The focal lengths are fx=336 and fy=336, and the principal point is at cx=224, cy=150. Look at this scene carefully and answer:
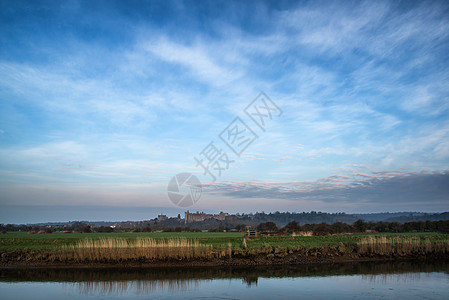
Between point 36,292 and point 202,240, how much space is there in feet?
71.7

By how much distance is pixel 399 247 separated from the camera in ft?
102

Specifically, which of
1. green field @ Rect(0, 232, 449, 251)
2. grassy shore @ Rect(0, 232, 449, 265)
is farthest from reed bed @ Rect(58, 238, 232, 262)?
green field @ Rect(0, 232, 449, 251)

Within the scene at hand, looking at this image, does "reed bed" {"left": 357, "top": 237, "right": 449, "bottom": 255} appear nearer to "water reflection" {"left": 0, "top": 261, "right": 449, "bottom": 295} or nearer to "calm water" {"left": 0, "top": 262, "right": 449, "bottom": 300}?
"water reflection" {"left": 0, "top": 261, "right": 449, "bottom": 295}

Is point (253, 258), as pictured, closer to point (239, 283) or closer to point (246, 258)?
point (246, 258)

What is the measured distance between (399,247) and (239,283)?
723 inches

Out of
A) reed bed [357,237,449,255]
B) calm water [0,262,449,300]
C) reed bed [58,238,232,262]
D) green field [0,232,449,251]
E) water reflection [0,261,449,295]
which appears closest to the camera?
calm water [0,262,449,300]

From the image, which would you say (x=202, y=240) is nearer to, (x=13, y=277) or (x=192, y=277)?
(x=192, y=277)

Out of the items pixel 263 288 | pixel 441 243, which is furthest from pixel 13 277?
pixel 441 243

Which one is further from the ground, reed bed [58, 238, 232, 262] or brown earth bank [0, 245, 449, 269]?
reed bed [58, 238, 232, 262]

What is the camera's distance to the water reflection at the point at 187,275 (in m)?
20.2

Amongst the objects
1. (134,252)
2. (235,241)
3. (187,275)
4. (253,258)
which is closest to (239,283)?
(187,275)

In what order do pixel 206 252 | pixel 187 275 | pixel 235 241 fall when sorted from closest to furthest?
1. pixel 187 275
2. pixel 206 252
3. pixel 235 241

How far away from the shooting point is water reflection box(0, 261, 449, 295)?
66.1ft

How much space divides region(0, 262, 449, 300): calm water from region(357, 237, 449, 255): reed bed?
3.09 metres
